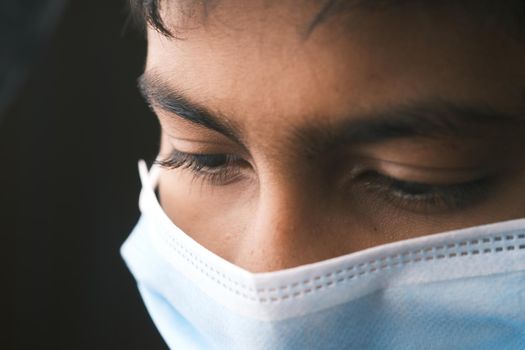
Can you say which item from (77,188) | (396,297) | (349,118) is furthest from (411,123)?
(77,188)

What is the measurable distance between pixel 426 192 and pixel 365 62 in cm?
15

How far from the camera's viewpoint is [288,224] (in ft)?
2.17

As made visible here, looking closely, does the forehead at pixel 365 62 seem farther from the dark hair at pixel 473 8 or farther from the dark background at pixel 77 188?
the dark background at pixel 77 188

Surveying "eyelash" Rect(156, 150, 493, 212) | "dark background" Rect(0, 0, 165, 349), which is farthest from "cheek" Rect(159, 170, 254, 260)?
"dark background" Rect(0, 0, 165, 349)

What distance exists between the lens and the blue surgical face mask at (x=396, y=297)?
0.66 m

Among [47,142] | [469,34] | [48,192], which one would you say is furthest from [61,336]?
[469,34]

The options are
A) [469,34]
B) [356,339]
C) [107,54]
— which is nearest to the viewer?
[469,34]

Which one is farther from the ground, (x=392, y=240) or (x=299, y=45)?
(x=299, y=45)

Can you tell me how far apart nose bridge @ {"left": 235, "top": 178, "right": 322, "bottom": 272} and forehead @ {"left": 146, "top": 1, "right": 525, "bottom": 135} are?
8 centimetres

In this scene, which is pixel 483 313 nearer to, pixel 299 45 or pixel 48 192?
pixel 299 45

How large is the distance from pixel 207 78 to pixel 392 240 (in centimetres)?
24

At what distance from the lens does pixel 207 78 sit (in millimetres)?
672

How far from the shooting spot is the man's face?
595 mm

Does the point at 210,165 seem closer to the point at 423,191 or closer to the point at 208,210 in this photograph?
the point at 208,210
